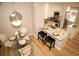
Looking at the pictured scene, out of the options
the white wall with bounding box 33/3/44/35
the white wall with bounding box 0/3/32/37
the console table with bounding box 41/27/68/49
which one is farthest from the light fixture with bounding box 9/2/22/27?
the console table with bounding box 41/27/68/49

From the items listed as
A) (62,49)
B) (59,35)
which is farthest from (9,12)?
(62,49)

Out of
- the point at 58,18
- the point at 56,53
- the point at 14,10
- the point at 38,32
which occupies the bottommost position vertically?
the point at 56,53

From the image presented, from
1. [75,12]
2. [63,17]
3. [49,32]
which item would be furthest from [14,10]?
[75,12]

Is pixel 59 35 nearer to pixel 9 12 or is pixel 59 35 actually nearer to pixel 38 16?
pixel 38 16

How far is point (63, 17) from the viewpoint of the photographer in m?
1.88

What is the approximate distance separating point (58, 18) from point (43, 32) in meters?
0.34

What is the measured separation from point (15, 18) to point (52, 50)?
0.80 meters

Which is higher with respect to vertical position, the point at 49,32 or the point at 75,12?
the point at 75,12

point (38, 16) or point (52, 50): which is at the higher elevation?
point (38, 16)

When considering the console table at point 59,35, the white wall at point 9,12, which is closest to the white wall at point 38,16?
the white wall at point 9,12

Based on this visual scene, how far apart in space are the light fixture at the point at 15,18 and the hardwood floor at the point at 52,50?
0.33m

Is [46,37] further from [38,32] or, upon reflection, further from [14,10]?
[14,10]

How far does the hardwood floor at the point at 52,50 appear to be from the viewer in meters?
1.93

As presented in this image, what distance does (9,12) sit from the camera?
6.05ft
